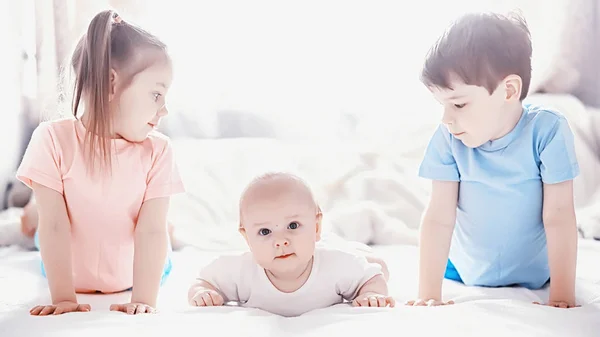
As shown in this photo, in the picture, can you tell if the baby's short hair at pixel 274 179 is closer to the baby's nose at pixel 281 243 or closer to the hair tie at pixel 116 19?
the baby's nose at pixel 281 243

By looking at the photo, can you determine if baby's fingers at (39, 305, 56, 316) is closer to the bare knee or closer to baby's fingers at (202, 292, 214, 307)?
baby's fingers at (202, 292, 214, 307)

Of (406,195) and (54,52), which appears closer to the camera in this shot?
(406,195)

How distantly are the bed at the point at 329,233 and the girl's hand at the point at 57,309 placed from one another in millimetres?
26

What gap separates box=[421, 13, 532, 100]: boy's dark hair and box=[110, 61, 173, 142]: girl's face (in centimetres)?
46

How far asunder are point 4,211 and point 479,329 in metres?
1.36

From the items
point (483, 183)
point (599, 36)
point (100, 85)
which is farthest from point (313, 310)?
point (599, 36)

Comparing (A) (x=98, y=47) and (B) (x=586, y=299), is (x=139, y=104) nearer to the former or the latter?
(A) (x=98, y=47)

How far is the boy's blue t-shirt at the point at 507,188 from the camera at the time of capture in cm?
124

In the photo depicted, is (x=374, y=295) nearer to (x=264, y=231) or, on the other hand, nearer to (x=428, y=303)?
(x=428, y=303)

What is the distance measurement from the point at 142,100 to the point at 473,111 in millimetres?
571

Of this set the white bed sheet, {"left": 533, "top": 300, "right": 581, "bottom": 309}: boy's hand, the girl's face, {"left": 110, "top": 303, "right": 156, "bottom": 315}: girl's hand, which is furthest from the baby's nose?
{"left": 533, "top": 300, "right": 581, "bottom": 309}: boy's hand

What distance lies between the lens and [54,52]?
1983mm

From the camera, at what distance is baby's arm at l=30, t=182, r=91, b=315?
119 cm

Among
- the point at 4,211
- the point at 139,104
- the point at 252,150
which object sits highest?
the point at 139,104
